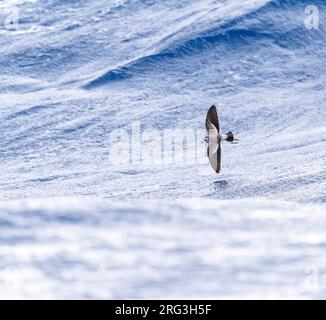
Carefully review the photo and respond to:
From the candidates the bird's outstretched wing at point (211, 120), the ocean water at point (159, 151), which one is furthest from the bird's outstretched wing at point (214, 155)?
the ocean water at point (159, 151)

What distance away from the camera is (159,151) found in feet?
38.3

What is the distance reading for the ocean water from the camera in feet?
26.9

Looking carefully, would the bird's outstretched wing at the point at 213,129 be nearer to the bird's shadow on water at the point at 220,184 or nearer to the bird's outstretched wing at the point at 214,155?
the bird's outstretched wing at the point at 214,155

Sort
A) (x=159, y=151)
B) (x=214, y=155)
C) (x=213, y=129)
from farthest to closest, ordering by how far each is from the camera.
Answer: (x=159, y=151) < (x=214, y=155) < (x=213, y=129)

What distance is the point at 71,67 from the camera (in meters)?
14.3

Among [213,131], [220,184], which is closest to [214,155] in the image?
[213,131]

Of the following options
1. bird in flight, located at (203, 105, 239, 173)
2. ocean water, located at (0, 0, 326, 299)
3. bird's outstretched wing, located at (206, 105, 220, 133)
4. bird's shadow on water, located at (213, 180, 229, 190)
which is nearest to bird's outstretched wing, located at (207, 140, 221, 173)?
bird in flight, located at (203, 105, 239, 173)

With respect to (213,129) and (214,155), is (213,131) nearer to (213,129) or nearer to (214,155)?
(213,129)

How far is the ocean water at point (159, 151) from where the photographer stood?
819 cm

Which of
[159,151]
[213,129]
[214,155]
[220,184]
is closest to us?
[213,129]

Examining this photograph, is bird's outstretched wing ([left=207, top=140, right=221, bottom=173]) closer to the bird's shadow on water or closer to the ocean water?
the ocean water

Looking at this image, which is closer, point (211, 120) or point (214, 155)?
point (211, 120)
